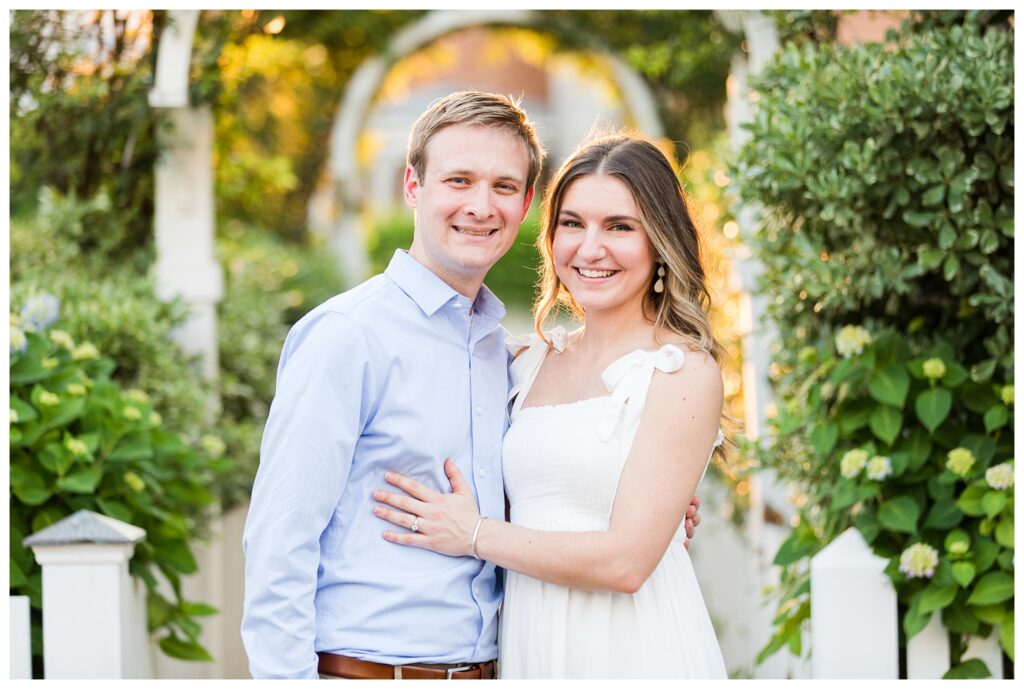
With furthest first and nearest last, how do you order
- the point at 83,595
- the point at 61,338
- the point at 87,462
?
the point at 61,338, the point at 87,462, the point at 83,595

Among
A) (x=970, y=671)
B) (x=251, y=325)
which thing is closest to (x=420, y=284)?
(x=970, y=671)

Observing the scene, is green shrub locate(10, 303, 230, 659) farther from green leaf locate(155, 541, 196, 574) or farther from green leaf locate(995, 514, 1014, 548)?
green leaf locate(995, 514, 1014, 548)

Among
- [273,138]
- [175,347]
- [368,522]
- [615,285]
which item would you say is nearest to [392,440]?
[368,522]

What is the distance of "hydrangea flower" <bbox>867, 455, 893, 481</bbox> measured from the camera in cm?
281

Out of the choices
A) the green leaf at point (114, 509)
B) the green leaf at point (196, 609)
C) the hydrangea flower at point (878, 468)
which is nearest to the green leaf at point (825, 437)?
the hydrangea flower at point (878, 468)

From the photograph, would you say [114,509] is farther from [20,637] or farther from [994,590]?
[994,590]

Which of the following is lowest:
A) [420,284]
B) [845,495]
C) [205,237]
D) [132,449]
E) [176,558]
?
[176,558]

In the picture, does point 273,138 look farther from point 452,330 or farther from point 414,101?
point 414,101

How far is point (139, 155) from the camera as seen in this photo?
4.56 m

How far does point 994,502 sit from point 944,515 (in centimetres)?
17

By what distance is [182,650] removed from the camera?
3.35 metres

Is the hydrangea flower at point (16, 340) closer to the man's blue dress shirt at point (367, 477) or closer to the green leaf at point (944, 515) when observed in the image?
the man's blue dress shirt at point (367, 477)

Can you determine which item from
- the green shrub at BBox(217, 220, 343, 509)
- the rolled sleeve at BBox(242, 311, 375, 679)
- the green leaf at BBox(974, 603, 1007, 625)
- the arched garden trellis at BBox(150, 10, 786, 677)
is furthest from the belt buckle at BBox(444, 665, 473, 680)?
the green shrub at BBox(217, 220, 343, 509)

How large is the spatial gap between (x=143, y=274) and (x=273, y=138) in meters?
4.39
